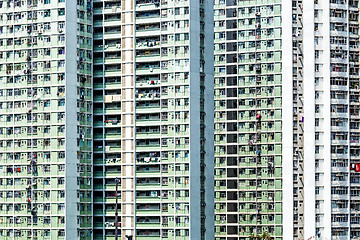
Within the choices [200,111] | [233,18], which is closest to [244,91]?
[233,18]

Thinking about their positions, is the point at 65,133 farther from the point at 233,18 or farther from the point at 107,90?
the point at 233,18

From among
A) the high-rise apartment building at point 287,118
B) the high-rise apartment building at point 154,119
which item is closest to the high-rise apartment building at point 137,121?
the high-rise apartment building at point 154,119

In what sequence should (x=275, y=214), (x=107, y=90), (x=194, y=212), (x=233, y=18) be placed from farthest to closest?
1. (x=233, y=18)
2. (x=275, y=214)
3. (x=107, y=90)
4. (x=194, y=212)

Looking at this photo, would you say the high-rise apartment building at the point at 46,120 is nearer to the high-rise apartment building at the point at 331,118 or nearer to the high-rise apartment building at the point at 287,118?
the high-rise apartment building at the point at 287,118

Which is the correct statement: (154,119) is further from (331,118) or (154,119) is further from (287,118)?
(331,118)

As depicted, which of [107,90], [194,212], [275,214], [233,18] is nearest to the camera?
[194,212]

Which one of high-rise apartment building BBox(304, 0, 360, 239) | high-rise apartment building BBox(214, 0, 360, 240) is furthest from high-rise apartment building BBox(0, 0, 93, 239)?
high-rise apartment building BBox(304, 0, 360, 239)
